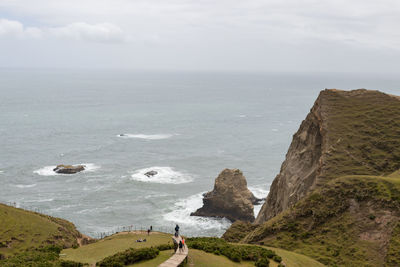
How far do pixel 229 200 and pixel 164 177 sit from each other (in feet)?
90.6

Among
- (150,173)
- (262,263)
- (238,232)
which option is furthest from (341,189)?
(150,173)

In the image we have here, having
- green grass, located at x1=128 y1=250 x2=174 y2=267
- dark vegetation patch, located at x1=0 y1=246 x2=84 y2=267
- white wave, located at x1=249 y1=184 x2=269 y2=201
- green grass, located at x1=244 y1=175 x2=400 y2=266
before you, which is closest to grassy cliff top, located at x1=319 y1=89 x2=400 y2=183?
green grass, located at x1=244 y1=175 x2=400 y2=266

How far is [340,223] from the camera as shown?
40469 mm

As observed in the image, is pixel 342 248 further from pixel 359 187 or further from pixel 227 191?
pixel 227 191

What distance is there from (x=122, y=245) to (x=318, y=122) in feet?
120

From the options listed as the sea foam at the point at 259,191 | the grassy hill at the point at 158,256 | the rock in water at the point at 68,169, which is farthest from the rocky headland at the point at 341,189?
the rock in water at the point at 68,169

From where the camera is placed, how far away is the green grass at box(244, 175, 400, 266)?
121ft

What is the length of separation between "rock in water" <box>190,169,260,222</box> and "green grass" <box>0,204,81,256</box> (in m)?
34.5

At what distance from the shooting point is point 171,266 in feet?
86.4

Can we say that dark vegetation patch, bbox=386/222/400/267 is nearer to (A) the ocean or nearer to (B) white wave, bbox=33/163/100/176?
(A) the ocean

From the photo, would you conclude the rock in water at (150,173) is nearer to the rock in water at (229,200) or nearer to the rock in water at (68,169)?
the rock in water at (68,169)

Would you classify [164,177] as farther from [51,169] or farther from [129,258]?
[129,258]

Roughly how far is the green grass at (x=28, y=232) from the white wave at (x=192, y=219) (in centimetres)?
2839

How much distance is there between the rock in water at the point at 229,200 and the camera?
83.2 metres
